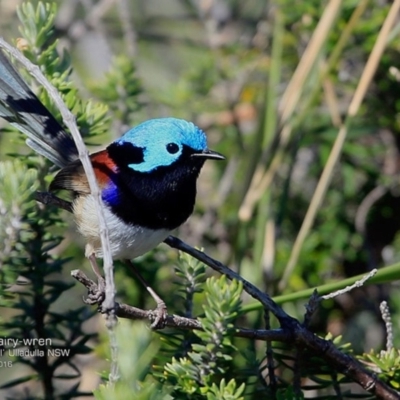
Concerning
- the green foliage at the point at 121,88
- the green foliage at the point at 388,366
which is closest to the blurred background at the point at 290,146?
the green foliage at the point at 121,88

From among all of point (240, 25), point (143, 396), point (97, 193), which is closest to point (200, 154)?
point (97, 193)

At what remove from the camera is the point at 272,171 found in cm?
272

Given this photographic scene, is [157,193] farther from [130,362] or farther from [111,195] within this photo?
[130,362]

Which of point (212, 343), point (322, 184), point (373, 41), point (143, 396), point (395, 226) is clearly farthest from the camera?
point (395, 226)

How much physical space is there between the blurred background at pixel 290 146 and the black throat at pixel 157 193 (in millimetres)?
283

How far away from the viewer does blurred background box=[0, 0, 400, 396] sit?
270 cm

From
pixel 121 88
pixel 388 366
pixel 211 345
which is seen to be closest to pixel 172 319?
pixel 211 345

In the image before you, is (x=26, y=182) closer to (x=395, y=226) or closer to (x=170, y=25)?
(x=395, y=226)

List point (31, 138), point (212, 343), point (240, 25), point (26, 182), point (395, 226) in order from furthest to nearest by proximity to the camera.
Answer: point (240, 25) → point (395, 226) → point (31, 138) → point (212, 343) → point (26, 182)

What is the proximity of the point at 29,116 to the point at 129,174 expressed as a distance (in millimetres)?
362

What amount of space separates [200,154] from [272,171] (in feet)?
1.30

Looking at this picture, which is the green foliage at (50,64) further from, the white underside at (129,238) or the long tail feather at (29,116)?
the white underside at (129,238)

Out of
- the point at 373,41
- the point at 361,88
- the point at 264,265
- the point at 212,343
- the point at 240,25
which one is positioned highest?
the point at 240,25

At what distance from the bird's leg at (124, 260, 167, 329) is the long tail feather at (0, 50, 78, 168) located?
1.31ft
